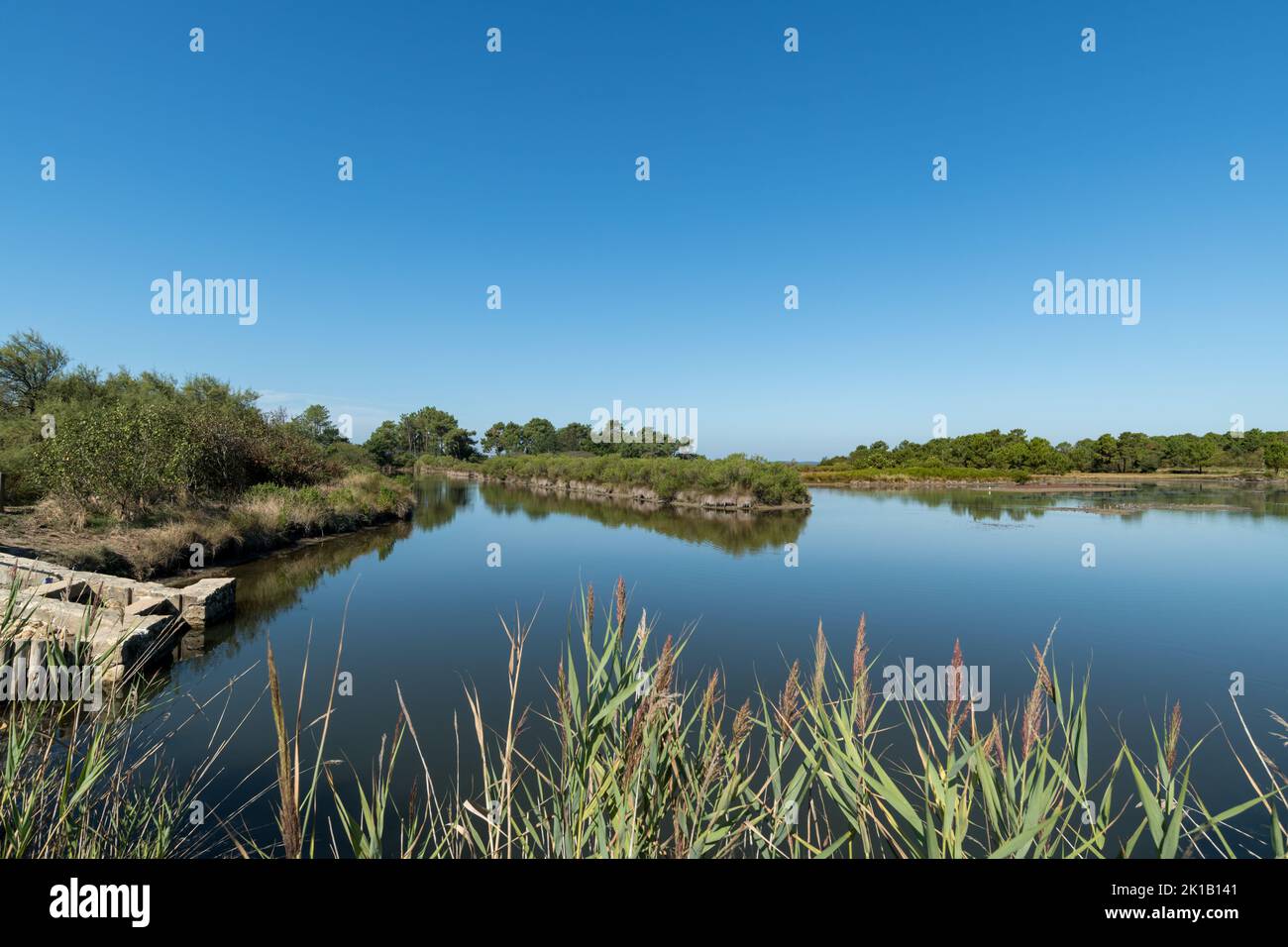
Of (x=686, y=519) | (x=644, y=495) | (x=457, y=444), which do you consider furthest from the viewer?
(x=457, y=444)

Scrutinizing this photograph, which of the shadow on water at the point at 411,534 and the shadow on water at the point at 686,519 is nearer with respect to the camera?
the shadow on water at the point at 411,534

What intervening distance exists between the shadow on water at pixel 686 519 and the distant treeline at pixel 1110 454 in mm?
47364

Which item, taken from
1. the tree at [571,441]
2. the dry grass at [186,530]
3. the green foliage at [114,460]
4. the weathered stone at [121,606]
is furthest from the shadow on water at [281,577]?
the tree at [571,441]

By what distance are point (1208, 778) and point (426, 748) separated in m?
8.97

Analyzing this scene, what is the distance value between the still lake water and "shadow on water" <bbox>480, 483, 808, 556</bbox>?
1.43ft

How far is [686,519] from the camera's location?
3162 centimetres

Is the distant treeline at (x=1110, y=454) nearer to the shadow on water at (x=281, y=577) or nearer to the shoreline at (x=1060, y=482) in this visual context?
the shoreline at (x=1060, y=482)

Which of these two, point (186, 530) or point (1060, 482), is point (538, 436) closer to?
point (1060, 482)

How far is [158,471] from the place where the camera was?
15.8 metres

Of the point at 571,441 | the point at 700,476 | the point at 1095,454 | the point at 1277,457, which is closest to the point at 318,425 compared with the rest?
the point at 700,476

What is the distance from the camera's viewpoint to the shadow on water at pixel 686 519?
2400 centimetres

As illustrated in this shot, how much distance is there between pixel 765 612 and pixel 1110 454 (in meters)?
87.2

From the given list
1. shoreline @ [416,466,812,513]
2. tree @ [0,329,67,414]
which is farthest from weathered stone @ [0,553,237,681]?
shoreline @ [416,466,812,513]
